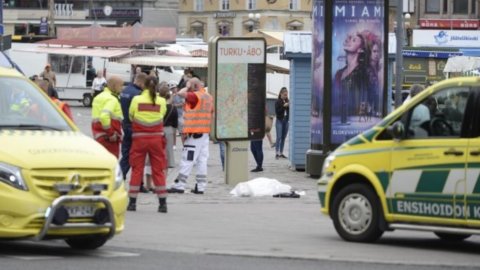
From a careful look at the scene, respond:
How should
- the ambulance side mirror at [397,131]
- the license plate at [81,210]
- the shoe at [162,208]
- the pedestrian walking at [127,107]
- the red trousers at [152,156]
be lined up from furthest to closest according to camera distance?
the pedestrian walking at [127,107], the shoe at [162,208], the red trousers at [152,156], the ambulance side mirror at [397,131], the license plate at [81,210]

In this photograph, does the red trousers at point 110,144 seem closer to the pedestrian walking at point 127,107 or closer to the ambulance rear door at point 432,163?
the pedestrian walking at point 127,107

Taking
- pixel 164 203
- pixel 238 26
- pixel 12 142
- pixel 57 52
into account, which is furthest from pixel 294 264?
pixel 238 26

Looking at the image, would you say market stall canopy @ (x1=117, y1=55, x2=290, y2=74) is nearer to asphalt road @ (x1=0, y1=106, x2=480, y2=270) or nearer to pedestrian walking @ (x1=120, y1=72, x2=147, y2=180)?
pedestrian walking @ (x1=120, y1=72, x2=147, y2=180)

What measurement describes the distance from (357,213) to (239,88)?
8.86 meters

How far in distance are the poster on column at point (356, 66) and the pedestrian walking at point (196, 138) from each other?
3128 mm

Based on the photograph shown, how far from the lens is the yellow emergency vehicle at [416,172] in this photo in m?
13.4

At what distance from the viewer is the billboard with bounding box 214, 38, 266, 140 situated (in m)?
22.7

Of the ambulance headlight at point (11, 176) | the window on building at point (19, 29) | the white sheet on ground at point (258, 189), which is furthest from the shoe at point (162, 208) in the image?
the window on building at point (19, 29)

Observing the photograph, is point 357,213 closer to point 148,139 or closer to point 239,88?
point 148,139

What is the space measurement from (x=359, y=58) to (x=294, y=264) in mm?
11444

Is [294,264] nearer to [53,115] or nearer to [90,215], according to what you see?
[90,215]

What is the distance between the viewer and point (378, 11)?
23516mm

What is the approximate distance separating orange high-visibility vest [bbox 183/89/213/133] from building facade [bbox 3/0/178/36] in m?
89.4

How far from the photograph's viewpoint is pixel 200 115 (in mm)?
21219
